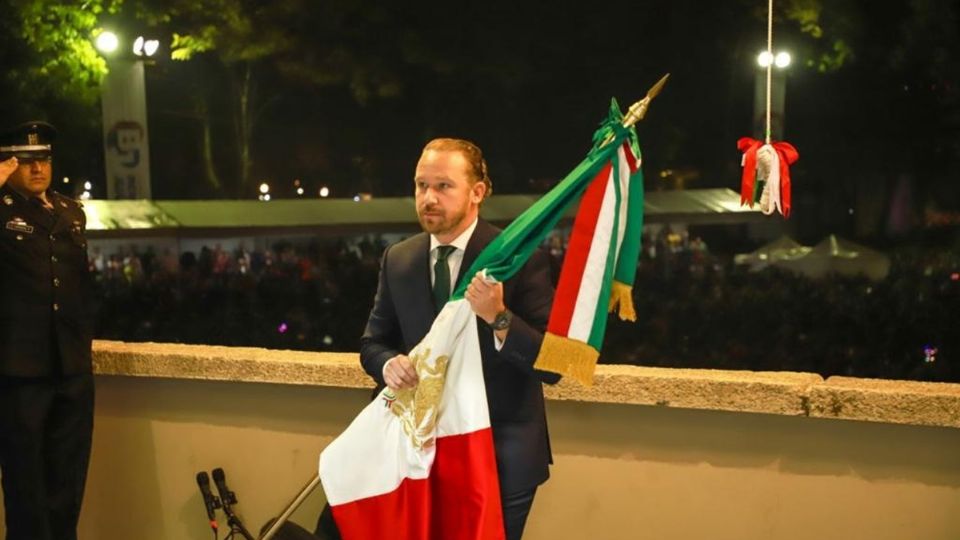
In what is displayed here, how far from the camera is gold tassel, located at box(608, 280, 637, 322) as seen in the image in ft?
7.36

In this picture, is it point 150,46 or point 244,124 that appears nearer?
point 150,46

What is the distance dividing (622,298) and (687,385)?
0.82 meters

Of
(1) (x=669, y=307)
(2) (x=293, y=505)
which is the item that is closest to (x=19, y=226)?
(2) (x=293, y=505)

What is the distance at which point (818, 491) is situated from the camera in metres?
2.91

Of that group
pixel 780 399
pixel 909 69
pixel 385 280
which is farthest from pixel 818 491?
pixel 909 69

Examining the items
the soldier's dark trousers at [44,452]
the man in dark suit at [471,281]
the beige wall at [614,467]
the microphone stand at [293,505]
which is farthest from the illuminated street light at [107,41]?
the man in dark suit at [471,281]

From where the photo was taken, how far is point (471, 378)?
2.28 meters

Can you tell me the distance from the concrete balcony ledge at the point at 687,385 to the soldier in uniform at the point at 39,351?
14.3 inches

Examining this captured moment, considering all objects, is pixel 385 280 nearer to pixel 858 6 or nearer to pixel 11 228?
pixel 11 228

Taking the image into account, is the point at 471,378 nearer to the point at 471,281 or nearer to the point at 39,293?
the point at 471,281

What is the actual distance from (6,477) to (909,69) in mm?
6020

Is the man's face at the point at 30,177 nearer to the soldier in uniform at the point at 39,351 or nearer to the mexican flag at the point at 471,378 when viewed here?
the soldier in uniform at the point at 39,351

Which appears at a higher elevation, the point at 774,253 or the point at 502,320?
the point at 774,253

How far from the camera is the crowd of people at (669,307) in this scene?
6.45 m
